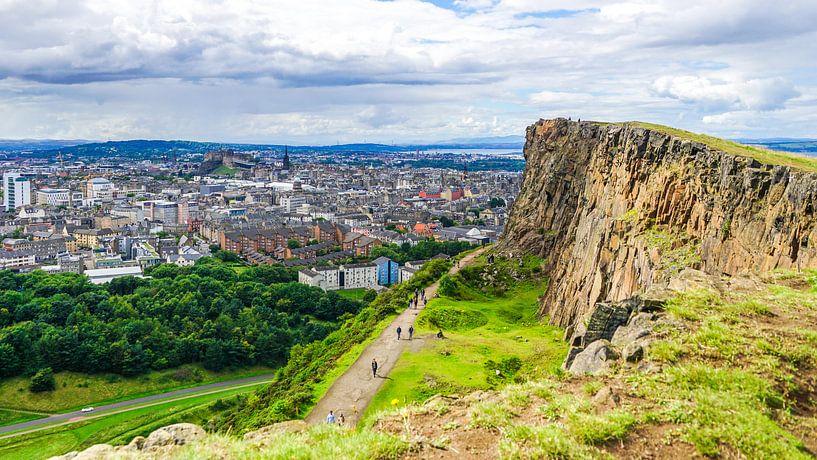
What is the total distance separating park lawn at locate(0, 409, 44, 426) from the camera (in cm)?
4919

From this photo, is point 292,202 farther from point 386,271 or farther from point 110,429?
point 110,429

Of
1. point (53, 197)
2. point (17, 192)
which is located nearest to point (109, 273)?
point (53, 197)

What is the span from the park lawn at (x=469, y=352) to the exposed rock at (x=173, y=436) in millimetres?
8304

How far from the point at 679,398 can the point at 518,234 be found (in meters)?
44.2

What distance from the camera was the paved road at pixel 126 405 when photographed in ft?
159

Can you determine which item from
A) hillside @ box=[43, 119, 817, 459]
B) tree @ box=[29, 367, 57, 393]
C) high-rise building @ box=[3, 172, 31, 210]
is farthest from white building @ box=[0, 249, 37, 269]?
high-rise building @ box=[3, 172, 31, 210]

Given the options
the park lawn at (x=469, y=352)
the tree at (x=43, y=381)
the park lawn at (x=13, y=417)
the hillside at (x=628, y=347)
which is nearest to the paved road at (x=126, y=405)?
the park lawn at (x=13, y=417)

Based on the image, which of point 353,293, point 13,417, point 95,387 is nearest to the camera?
point 13,417

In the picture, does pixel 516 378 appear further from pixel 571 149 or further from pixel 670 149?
pixel 571 149

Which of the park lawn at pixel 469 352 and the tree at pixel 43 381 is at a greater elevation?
the park lawn at pixel 469 352

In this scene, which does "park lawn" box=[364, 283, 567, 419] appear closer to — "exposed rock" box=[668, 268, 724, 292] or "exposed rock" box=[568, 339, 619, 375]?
"exposed rock" box=[668, 268, 724, 292]

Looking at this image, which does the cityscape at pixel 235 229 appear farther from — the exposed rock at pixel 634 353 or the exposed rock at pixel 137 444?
the exposed rock at pixel 137 444

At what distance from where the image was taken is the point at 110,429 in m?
47.2

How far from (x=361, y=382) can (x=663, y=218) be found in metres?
14.8
